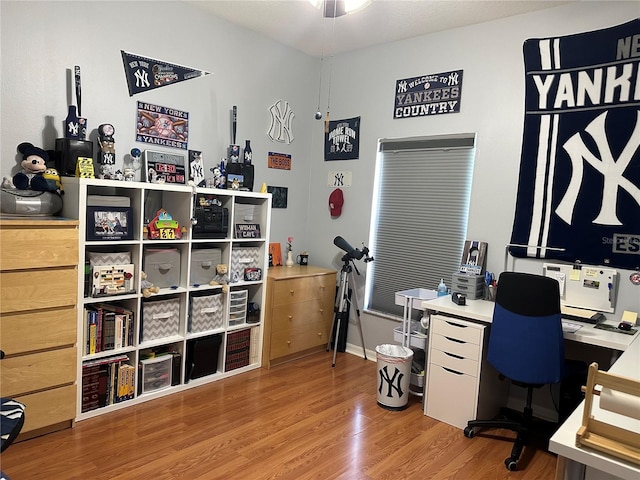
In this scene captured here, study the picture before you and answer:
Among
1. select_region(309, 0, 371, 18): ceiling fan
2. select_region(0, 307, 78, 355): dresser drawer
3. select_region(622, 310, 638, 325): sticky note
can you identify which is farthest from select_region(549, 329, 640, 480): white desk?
select_region(0, 307, 78, 355): dresser drawer

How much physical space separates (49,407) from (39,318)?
0.51 m

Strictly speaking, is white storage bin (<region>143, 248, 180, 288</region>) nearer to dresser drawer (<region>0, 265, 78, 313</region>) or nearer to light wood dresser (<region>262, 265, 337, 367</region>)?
dresser drawer (<region>0, 265, 78, 313</region>)

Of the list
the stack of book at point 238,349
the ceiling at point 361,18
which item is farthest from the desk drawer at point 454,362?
the ceiling at point 361,18

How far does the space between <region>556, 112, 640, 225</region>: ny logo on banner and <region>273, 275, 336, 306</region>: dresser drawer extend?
6.55ft

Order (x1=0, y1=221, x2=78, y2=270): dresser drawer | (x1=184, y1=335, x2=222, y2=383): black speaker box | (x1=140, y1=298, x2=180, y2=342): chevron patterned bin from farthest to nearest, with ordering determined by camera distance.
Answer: (x1=184, y1=335, x2=222, y2=383): black speaker box, (x1=140, y1=298, x2=180, y2=342): chevron patterned bin, (x1=0, y1=221, x2=78, y2=270): dresser drawer

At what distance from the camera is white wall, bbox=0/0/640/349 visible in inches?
112

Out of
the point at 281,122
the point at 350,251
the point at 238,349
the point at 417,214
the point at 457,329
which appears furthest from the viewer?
the point at 281,122

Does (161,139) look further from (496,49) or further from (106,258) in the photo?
(496,49)

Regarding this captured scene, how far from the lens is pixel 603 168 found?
2973 millimetres

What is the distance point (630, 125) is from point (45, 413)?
3.85m

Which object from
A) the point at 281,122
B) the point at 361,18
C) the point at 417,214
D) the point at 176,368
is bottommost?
the point at 176,368

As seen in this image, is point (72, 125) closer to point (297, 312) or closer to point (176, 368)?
point (176, 368)

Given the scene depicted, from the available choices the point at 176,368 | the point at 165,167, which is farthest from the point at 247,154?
the point at 176,368

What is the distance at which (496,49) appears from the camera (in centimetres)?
344
